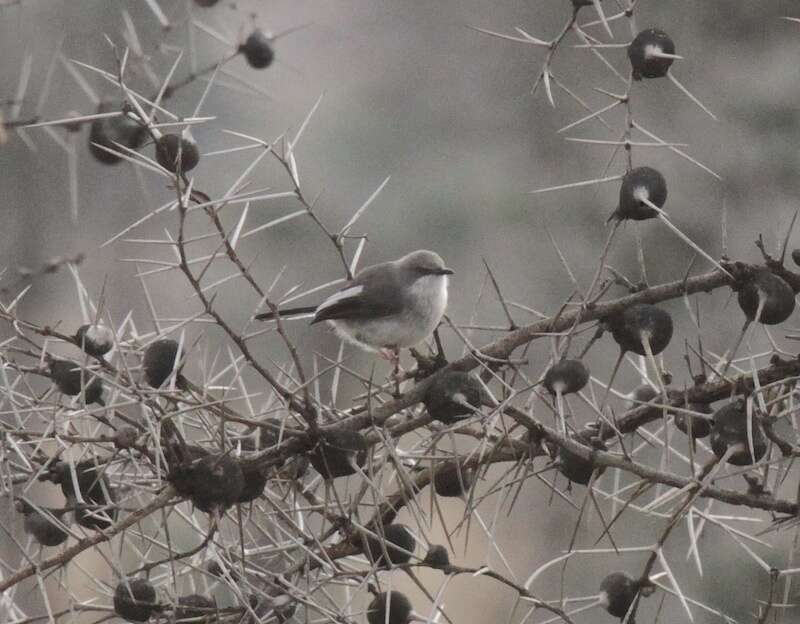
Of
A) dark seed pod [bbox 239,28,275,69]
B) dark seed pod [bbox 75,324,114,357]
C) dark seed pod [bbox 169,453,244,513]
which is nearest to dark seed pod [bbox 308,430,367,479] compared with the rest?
dark seed pod [bbox 169,453,244,513]

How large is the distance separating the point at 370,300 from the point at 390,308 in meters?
0.05

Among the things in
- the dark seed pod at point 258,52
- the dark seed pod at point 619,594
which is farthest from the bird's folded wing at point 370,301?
the dark seed pod at point 619,594

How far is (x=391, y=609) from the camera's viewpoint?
1449 millimetres

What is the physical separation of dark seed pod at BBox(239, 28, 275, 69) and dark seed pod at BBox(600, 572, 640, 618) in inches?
34.7

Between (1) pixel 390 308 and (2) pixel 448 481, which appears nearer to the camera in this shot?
(2) pixel 448 481

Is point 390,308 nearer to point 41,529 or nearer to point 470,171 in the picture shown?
point 41,529

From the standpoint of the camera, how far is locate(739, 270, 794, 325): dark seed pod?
4.37 ft

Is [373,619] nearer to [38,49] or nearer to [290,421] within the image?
[290,421]

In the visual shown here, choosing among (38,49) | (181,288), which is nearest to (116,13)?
(38,49)

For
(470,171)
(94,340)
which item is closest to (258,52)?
(94,340)

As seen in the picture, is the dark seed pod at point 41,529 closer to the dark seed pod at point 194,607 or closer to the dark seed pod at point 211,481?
the dark seed pod at point 194,607

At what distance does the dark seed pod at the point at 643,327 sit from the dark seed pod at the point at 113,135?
64cm

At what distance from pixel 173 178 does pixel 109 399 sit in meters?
0.38

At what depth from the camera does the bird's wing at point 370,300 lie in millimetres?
2475
